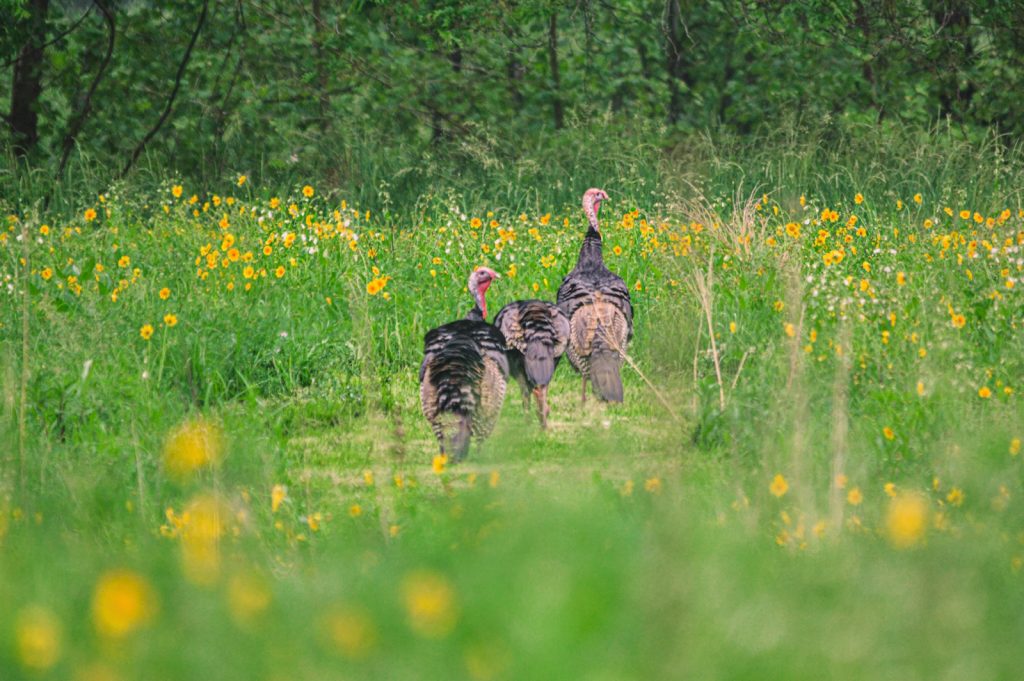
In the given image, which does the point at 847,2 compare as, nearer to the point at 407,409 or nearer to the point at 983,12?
the point at 983,12

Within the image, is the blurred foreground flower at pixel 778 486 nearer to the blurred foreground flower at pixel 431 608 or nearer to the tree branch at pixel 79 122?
the blurred foreground flower at pixel 431 608

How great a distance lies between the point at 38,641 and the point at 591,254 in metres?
5.00

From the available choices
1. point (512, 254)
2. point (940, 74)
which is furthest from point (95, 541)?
point (940, 74)

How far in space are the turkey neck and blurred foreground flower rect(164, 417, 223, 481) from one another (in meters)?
→ 3.23

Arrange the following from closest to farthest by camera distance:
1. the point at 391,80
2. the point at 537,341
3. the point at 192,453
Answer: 1. the point at 192,453
2. the point at 537,341
3. the point at 391,80

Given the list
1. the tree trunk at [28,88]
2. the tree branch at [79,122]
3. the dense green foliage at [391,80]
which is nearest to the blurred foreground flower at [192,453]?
the dense green foliage at [391,80]

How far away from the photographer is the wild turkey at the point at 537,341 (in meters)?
5.83

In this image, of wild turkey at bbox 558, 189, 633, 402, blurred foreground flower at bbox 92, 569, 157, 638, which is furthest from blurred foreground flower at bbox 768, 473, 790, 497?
wild turkey at bbox 558, 189, 633, 402

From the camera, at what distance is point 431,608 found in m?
2.10

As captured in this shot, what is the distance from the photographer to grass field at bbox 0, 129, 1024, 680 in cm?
219

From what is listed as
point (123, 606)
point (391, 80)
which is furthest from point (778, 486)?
point (391, 80)

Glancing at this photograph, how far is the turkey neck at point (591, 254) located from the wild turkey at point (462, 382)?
4.98 ft

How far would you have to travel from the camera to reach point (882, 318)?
5535 mm

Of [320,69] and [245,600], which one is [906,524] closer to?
[245,600]
